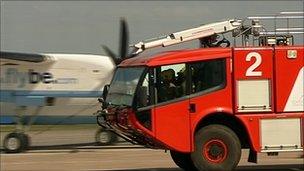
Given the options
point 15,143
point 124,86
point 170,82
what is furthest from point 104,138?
point 170,82

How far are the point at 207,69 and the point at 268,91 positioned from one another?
4.04 feet

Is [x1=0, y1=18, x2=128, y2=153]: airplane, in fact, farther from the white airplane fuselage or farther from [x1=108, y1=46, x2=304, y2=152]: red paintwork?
[x1=108, y1=46, x2=304, y2=152]: red paintwork

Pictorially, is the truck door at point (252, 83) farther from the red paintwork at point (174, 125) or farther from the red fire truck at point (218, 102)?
the red paintwork at point (174, 125)

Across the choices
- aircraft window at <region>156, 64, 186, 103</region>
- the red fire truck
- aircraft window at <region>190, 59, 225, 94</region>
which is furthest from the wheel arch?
aircraft window at <region>156, 64, 186, 103</region>

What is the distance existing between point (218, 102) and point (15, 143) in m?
11.8

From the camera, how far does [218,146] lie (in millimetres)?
12164

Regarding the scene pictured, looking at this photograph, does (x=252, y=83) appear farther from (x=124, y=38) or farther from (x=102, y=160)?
(x=124, y=38)

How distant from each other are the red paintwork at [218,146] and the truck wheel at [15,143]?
443 inches

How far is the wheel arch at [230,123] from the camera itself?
12059 millimetres

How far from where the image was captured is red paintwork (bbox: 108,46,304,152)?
11.9 metres

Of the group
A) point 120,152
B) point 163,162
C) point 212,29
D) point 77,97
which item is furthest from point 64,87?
point 212,29

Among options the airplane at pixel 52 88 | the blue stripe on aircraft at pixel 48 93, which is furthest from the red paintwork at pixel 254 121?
the blue stripe on aircraft at pixel 48 93

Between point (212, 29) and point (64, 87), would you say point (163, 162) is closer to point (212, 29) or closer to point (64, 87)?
point (212, 29)

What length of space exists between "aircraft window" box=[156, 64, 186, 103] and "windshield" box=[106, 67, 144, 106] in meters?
0.41
